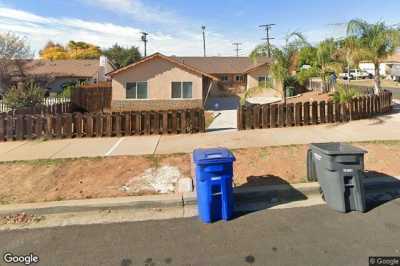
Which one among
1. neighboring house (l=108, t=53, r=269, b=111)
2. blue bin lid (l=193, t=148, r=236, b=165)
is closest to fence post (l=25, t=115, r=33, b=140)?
blue bin lid (l=193, t=148, r=236, b=165)

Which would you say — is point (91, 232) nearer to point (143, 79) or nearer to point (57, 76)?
point (143, 79)

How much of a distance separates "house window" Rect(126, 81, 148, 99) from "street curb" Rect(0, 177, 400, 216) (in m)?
15.1

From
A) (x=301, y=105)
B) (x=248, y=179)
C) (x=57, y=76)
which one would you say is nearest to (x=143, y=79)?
(x=301, y=105)

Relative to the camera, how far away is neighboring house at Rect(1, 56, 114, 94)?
34.9 m

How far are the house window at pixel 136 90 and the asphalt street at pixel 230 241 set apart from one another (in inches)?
624

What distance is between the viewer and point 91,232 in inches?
168

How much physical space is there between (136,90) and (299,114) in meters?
11.5

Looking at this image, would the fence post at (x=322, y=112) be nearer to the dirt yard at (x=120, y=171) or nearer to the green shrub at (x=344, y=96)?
the green shrub at (x=344, y=96)

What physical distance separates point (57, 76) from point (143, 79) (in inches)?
825

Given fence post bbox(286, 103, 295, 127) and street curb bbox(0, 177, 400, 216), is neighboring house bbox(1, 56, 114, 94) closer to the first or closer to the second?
fence post bbox(286, 103, 295, 127)

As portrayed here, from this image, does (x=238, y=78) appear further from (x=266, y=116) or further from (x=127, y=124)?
(x=127, y=124)

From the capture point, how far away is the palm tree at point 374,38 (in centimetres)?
1533
